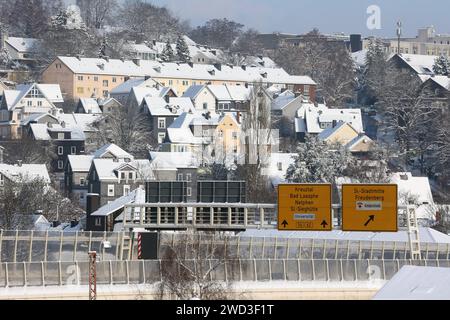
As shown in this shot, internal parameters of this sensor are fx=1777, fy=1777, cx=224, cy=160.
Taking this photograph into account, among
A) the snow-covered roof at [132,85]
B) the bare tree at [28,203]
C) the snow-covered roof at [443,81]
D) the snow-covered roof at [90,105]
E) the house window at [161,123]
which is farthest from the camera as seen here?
the snow-covered roof at [132,85]

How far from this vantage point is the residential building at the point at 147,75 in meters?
166

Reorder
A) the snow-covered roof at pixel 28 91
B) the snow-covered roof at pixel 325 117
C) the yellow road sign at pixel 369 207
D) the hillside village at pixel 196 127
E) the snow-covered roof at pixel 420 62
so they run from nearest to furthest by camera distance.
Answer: the yellow road sign at pixel 369 207 < the hillside village at pixel 196 127 < the snow-covered roof at pixel 325 117 < the snow-covered roof at pixel 28 91 < the snow-covered roof at pixel 420 62

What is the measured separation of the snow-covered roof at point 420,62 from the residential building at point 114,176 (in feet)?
229

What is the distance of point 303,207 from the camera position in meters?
43.7

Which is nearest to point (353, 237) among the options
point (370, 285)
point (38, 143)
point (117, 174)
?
point (370, 285)

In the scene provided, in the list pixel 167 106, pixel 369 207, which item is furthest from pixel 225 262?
pixel 167 106

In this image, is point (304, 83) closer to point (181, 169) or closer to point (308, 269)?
point (181, 169)

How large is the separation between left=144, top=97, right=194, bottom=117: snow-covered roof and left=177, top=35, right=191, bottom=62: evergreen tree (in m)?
43.7

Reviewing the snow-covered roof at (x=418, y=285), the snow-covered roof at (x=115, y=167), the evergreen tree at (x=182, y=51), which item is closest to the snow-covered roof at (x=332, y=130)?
the snow-covered roof at (x=115, y=167)

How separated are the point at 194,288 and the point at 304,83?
134 m

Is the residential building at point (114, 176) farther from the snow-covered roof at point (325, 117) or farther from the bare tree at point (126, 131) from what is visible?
the snow-covered roof at point (325, 117)

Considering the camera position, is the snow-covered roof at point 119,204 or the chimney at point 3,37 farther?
the chimney at point 3,37

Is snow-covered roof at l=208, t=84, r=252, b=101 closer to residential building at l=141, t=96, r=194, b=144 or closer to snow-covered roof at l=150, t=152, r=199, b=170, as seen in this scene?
residential building at l=141, t=96, r=194, b=144

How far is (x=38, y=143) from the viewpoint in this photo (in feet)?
429
